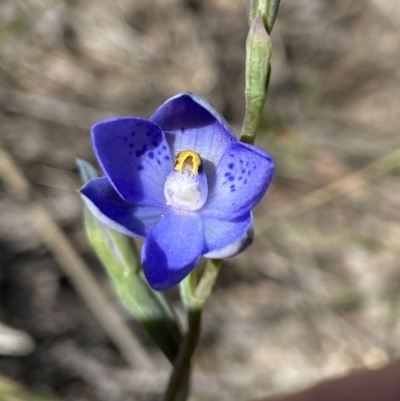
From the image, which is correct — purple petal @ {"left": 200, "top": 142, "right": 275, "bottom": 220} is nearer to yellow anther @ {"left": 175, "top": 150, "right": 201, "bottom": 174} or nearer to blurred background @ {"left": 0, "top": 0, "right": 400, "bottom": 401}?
yellow anther @ {"left": 175, "top": 150, "right": 201, "bottom": 174}

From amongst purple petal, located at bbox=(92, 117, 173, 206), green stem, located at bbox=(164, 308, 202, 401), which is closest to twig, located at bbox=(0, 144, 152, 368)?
green stem, located at bbox=(164, 308, 202, 401)

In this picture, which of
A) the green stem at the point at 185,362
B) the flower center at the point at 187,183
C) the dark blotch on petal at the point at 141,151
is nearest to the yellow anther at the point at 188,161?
the flower center at the point at 187,183

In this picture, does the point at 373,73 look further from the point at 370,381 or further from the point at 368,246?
the point at 370,381

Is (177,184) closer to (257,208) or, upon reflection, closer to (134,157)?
(134,157)

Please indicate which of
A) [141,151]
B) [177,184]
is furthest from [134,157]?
[177,184]

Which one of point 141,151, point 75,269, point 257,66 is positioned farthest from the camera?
point 75,269

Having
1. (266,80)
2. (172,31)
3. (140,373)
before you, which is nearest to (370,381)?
(266,80)
